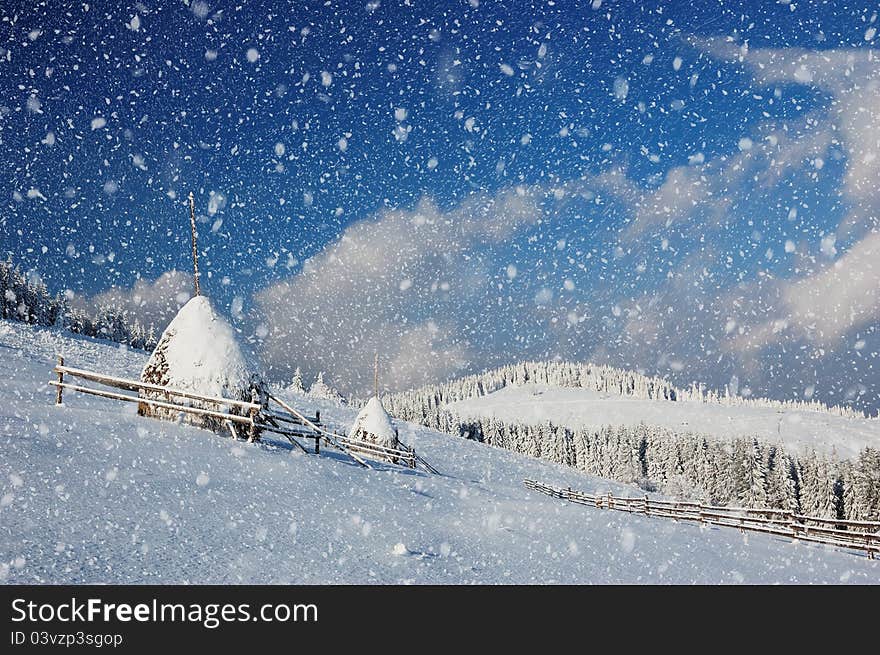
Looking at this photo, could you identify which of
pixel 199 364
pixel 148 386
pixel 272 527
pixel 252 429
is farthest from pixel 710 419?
pixel 272 527

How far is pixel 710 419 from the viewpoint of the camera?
144 m

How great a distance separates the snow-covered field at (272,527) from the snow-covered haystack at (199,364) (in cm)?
177

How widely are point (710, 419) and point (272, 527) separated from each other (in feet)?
533

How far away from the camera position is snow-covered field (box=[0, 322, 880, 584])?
16.5 ft

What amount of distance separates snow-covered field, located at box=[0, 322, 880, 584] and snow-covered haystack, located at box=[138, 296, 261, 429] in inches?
69.8

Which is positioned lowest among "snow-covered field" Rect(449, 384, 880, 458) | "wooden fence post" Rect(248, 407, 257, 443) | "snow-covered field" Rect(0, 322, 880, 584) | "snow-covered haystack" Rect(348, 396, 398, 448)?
"snow-covered field" Rect(0, 322, 880, 584)

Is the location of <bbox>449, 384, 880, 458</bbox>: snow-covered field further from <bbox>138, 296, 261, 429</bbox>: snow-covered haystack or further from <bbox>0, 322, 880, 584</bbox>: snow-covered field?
<bbox>138, 296, 261, 429</bbox>: snow-covered haystack

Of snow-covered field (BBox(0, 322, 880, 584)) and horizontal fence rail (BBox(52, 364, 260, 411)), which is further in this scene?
horizontal fence rail (BBox(52, 364, 260, 411))

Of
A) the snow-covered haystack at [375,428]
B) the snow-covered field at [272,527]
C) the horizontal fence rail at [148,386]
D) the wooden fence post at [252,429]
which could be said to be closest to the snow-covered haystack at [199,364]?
the horizontal fence rail at [148,386]

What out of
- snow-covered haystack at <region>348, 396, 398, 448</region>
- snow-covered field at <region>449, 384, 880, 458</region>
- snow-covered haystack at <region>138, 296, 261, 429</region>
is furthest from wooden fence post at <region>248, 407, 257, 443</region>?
snow-covered field at <region>449, 384, 880, 458</region>

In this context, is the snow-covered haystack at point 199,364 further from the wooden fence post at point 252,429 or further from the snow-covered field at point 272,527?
the snow-covered field at point 272,527

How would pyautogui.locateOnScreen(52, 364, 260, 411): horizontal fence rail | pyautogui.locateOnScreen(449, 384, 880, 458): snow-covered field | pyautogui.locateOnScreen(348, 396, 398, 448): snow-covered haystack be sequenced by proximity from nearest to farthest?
1. pyautogui.locateOnScreen(52, 364, 260, 411): horizontal fence rail
2. pyautogui.locateOnScreen(348, 396, 398, 448): snow-covered haystack
3. pyautogui.locateOnScreen(449, 384, 880, 458): snow-covered field
